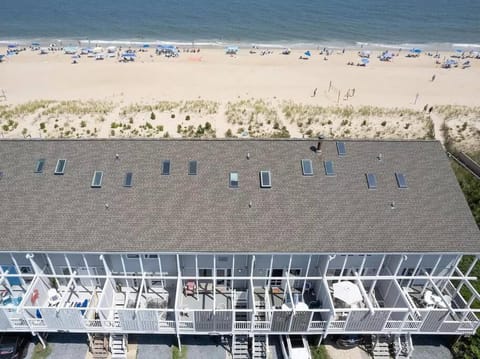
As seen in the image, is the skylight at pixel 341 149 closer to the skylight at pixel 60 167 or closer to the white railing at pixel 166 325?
the white railing at pixel 166 325

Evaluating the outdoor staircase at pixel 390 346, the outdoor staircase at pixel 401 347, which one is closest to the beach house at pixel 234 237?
the outdoor staircase at pixel 401 347

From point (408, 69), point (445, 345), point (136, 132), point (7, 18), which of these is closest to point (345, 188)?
point (445, 345)

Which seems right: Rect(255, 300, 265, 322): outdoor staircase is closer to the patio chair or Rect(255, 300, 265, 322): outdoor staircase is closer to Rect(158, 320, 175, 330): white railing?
the patio chair

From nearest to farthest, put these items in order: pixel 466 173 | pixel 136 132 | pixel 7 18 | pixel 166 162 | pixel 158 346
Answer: pixel 158 346 < pixel 166 162 < pixel 466 173 < pixel 136 132 < pixel 7 18

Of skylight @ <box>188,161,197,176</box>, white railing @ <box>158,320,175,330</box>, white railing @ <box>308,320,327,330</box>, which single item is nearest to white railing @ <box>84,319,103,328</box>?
white railing @ <box>158,320,175,330</box>

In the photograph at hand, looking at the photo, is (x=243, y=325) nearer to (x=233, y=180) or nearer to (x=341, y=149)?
(x=233, y=180)

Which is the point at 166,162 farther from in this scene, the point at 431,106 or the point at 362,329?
the point at 431,106
